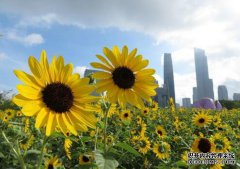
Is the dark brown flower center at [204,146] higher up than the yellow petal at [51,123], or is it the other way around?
the yellow petal at [51,123]

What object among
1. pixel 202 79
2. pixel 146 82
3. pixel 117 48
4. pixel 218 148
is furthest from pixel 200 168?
pixel 202 79

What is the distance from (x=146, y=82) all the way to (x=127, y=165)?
300 cm

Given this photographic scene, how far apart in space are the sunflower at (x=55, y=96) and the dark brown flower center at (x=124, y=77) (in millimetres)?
814

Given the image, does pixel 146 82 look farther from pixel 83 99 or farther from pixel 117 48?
pixel 83 99

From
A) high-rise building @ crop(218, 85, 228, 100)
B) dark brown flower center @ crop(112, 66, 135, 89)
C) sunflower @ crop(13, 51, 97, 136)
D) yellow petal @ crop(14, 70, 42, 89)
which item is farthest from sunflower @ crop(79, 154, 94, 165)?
high-rise building @ crop(218, 85, 228, 100)

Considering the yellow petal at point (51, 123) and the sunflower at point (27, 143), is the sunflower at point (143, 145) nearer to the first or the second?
the sunflower at point (27, 143)

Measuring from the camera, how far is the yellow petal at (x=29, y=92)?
6.73ft

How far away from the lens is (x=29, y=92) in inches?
83.4

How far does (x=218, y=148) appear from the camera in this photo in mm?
4449

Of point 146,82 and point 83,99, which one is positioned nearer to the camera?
point 83,99

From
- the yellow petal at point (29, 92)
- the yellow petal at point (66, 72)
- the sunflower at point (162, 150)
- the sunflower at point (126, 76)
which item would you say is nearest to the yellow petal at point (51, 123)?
the yellow petal at point (29, 92)

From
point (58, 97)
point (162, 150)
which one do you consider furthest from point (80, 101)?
point (162, 150)

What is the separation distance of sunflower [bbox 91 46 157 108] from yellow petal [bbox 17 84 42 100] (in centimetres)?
94

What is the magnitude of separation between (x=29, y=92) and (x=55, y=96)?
0.70 ft
